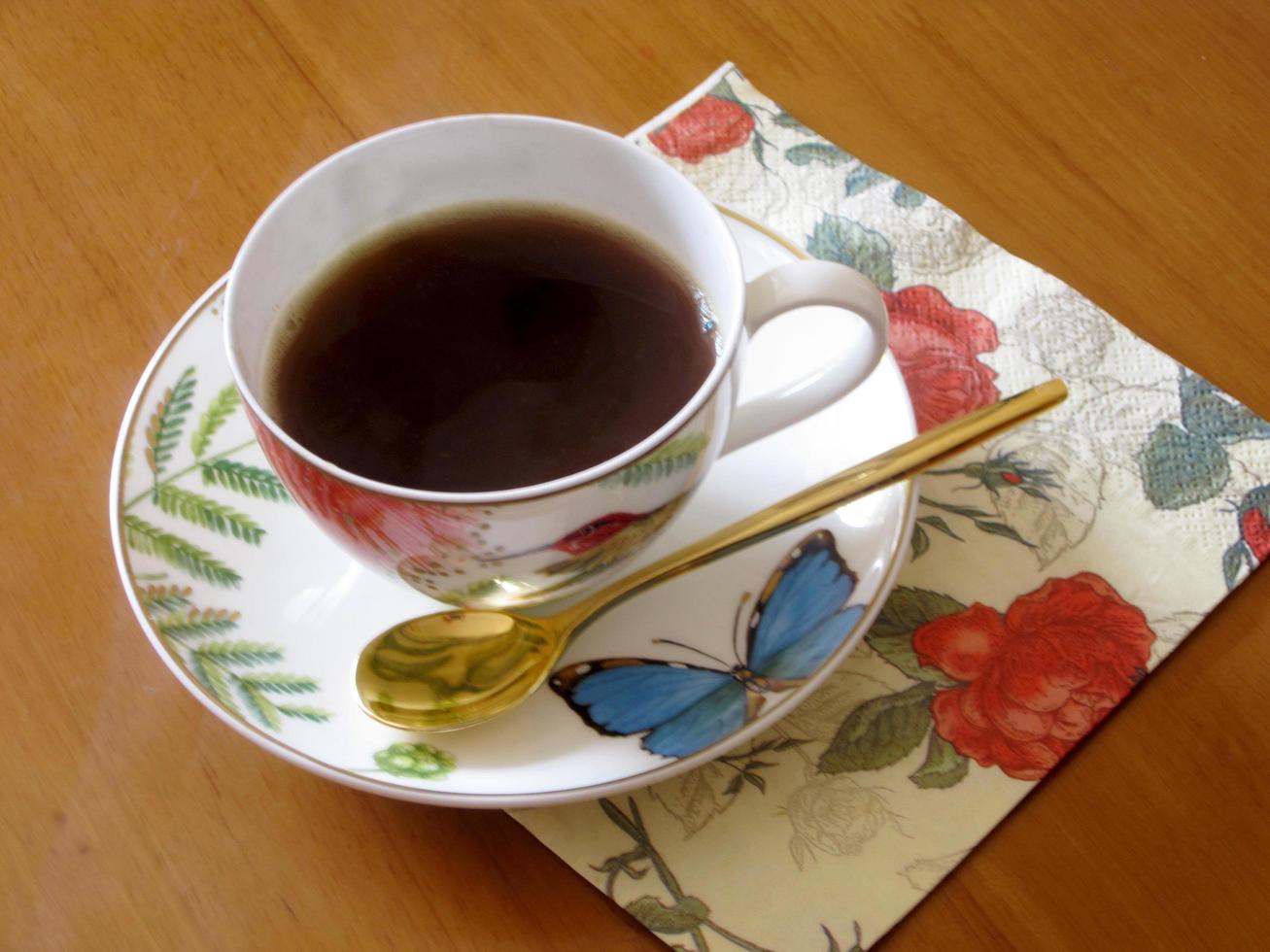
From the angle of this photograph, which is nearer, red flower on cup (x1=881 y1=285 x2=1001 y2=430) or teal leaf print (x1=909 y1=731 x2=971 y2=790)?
teal leaf print (x1=909 y1=731 x2=971 y2=790)

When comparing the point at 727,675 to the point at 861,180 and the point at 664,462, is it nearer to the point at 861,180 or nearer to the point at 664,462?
the point at 664,462

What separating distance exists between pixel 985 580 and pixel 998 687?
6 cm

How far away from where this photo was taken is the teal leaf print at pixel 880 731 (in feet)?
1.87

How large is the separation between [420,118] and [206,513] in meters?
0.34

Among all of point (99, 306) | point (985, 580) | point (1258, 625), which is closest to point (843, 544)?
point (985, 580)

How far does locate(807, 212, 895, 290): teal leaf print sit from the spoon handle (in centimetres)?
18

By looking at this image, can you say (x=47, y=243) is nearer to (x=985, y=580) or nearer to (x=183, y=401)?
(x=183, y=401)

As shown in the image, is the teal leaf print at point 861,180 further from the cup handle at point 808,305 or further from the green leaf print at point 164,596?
the green leaf print at point 164,596

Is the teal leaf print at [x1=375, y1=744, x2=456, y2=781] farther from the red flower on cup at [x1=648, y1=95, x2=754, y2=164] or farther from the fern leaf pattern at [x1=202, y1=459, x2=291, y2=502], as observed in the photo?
the red flower on cup at [x1=648, y1=95, x2=754, y2=164]

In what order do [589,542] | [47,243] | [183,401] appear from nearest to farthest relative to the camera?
1. [589,542]
2. [183,401]
3. [47,243]

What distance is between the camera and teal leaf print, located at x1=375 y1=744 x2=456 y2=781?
52 cm

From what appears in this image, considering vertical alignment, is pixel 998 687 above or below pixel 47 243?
above

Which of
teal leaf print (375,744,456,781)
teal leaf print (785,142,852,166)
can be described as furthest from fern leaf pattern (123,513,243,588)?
teal leaf print (785,142,852,166)

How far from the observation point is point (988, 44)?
82 cm
